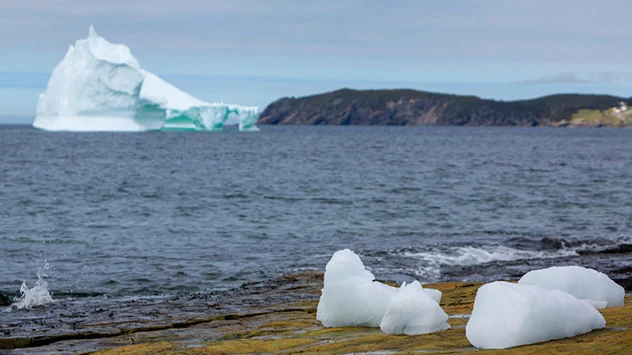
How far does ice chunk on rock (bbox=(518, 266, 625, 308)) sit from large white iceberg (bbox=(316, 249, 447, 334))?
1112mm

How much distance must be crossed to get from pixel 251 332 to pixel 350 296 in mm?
1190

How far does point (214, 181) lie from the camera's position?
128ft

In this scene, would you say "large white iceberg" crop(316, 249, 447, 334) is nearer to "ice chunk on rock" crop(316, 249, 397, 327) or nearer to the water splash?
"ice chunk on rock" crop(316, 249, 397, 327)

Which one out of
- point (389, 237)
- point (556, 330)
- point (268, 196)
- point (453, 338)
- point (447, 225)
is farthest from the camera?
point (268, 196)

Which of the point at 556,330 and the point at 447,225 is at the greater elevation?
the point at 556,330

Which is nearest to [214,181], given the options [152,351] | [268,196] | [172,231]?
[268,196]

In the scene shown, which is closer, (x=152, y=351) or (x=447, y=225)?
(x=152, y=351)

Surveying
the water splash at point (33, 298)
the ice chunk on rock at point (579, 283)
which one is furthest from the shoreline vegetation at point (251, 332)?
the water splash at point (33, 298)

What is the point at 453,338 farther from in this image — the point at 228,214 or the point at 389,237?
the point at 228,214

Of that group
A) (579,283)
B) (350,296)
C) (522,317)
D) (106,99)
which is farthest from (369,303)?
(106,99)

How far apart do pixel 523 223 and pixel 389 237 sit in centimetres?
529

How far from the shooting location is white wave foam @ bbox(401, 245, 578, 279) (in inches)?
631

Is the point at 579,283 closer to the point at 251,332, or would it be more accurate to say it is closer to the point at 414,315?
the point at 414,315

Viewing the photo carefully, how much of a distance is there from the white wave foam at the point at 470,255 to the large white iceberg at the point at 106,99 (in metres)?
61.1
